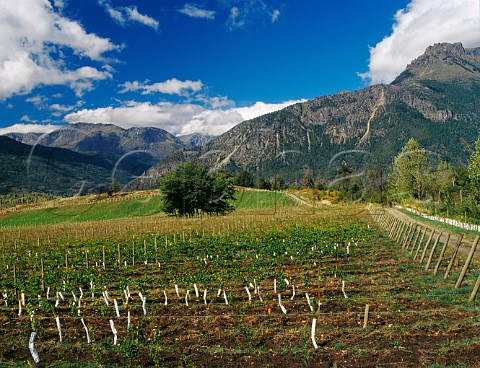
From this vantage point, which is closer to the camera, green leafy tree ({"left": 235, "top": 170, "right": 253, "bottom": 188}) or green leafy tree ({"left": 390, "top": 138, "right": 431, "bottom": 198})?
green leafy tree ({"left": 390, "top": 138, "right": 431, "bottom": 198})

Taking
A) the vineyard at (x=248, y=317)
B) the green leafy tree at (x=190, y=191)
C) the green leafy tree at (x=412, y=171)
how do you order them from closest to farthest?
1. the vineyard at (x=248, y=317)
2. the green leafy tree at (x=412, y=171)
3. the green leafy tree at (x=190, y=191)

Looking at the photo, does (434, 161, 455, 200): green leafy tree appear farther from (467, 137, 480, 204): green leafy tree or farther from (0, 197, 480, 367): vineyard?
(0, 197, 480, 367): vineyard

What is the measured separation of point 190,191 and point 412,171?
33989mm

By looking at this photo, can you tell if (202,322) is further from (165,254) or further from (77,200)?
(77,200)

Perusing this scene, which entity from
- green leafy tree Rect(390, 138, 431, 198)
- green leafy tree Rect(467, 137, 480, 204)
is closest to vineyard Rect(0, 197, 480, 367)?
green leafy tree Rect(467, 137, 480, 204)

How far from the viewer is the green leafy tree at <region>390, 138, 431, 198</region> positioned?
203ft

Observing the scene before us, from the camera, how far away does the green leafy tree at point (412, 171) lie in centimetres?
6181

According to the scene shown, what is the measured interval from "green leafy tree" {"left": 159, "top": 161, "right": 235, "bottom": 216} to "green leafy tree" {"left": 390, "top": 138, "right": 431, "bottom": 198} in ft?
95.7

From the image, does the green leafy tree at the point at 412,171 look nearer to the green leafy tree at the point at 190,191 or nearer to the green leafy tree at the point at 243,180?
the green leafy tree at the point at 190,191

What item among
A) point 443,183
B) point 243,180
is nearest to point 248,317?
point 443,183

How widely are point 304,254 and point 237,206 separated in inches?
2486

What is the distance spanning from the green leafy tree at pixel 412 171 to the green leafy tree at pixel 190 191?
29.2 metres

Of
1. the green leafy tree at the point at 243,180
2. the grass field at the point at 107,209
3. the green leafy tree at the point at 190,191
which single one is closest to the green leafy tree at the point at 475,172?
the green leafy tree at the point at 190,191

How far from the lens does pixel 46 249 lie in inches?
1106
